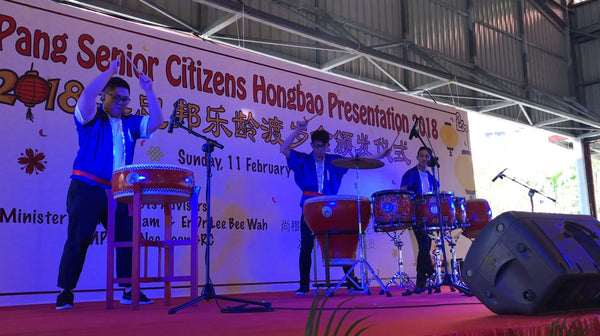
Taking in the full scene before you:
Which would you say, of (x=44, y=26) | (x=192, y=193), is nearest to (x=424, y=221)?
(x=192, y=193)

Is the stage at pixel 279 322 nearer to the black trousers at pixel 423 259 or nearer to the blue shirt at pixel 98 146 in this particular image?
the blue shirt at pixel 98 146

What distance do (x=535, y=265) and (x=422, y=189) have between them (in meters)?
3.74

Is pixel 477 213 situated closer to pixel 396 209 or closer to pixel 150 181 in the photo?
pixel 396 209

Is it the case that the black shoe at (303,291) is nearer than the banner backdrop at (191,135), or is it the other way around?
the banner backdrop at (191,135)

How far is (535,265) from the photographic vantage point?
268 cm

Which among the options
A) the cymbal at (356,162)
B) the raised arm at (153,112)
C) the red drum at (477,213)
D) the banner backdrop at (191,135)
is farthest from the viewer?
the red drum at (477,213)

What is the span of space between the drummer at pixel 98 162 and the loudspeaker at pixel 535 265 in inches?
97.2

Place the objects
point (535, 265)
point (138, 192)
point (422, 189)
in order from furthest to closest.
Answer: point (422, 189)
point (138, 192)
point (535, 265)

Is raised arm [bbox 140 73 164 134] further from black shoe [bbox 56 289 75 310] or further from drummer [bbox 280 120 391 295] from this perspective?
drummer [bbox 280 120 391 295]

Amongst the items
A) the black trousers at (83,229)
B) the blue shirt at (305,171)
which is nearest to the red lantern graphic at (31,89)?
the black trousers at (83,229)

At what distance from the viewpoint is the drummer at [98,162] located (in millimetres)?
3963

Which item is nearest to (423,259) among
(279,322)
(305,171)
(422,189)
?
(422,189)

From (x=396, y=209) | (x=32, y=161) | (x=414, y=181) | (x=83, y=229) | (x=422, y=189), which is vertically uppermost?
(x=32, y=161)

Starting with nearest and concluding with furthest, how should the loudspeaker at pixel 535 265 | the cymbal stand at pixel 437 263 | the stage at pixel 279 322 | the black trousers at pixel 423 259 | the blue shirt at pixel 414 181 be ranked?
1. the stage at pixel 279 322
2. the loudspeaker at pixel 535 265
3. the cymbal stand at pixel 437 263
4. the black trousers at pixel 423 259
5. the blue shirt at pixel 414 181
